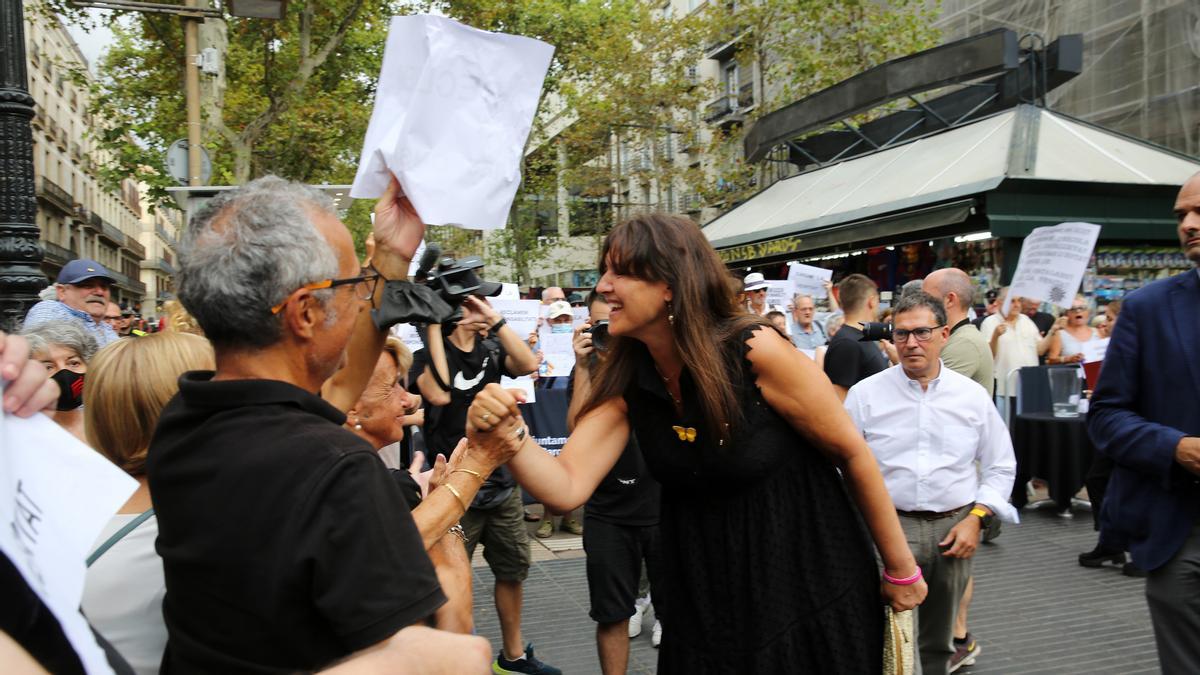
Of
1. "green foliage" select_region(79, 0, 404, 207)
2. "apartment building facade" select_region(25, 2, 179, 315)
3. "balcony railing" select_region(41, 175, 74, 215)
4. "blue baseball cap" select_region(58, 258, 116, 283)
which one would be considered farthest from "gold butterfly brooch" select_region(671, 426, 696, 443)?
"balcony railing" select_region(41, 175, 74, 215)

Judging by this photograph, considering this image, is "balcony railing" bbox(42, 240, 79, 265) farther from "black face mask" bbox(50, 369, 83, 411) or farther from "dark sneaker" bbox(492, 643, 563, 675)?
"dark sneaker" bbox(492, 643, 563, 675)

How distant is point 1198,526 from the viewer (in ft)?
8.51

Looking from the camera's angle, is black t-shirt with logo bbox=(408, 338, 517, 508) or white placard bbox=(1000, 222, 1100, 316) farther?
white placard bbox=(1000, 222, 1100, 316)

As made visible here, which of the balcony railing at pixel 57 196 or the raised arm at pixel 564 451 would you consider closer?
the raised arm at pixel 564 451

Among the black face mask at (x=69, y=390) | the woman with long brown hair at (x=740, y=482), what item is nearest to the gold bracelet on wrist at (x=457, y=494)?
the woman with long brown hair at (x=740, y=482)

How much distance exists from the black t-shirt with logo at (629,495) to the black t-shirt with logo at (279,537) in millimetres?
3017

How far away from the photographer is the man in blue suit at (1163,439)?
257 cm

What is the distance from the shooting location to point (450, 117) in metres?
1.90

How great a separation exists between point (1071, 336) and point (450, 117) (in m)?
9.22

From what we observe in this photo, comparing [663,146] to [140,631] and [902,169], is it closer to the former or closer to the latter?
[902,169]

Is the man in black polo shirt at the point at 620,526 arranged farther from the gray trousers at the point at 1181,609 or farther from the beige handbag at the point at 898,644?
the gray trousers at the point at 1181,609

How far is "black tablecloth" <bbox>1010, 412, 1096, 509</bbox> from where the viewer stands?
25.7 ft

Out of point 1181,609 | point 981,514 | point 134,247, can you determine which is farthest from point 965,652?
point 134,247

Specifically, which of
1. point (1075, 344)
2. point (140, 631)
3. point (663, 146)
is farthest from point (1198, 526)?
point (663, 146)
